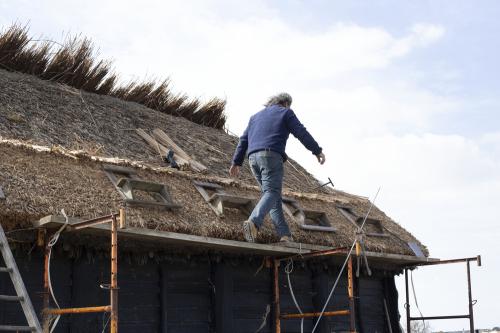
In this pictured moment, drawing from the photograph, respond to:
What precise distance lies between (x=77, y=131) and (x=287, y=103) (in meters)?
2.41

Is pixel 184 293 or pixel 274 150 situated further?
pixel 184 293

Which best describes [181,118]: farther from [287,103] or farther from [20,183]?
[20,183]

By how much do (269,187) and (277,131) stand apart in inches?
22.7

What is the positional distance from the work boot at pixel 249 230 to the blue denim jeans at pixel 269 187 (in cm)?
4

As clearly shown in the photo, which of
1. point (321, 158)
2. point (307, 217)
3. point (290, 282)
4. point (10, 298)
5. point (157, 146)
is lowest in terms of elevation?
point (10, 298)

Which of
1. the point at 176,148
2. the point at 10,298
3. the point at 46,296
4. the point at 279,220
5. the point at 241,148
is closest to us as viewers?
the point at 10,298

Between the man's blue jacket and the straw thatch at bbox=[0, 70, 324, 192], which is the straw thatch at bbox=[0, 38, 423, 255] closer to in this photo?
the straw thatch at bbox=[0, 70, 324, 192]

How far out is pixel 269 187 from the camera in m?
7.64

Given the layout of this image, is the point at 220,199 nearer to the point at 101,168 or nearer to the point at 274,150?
the point at 274,150

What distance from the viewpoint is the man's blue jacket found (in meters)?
7.76

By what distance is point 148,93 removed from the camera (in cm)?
1190

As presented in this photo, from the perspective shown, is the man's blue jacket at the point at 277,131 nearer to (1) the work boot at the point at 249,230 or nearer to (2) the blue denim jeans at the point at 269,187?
(2) the blue denim jeans at the point at 269,187

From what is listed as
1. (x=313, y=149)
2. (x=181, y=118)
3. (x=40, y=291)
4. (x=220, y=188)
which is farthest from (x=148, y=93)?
(x=40, y=291)

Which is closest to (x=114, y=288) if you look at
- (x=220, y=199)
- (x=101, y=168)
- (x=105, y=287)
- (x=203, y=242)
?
(x=105, y=287)
